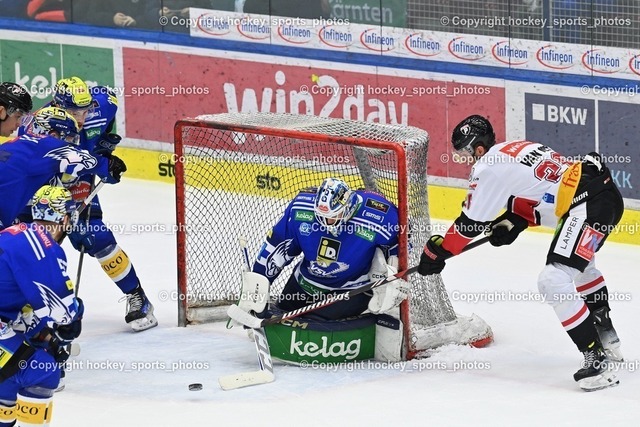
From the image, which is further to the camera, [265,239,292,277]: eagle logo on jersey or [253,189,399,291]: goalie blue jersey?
[265,239,292,277]: eagle logo on jersey

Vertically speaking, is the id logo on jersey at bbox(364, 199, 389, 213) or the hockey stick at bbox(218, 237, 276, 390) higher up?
the id logo on jersey at bbox(364, 199, 389, 213)

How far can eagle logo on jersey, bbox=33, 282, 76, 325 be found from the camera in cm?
578

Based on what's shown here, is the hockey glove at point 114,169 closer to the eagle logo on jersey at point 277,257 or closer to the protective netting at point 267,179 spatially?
the protective netting at point 267,179

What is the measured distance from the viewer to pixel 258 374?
23.2 feet

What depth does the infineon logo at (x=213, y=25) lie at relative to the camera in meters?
10.6

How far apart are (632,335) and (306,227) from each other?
5.74 ft

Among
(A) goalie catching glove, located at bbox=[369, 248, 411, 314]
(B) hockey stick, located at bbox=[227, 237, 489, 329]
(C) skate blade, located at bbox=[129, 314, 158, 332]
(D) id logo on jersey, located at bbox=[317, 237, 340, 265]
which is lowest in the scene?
(C) skate blade, located at bbox=[129, 314, 158, 332]

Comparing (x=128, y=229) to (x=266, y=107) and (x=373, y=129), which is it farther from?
(x=373, y=129)

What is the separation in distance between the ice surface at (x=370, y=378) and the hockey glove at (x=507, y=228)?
0.63 meters

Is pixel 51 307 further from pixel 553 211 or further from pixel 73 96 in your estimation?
pixel 553 211

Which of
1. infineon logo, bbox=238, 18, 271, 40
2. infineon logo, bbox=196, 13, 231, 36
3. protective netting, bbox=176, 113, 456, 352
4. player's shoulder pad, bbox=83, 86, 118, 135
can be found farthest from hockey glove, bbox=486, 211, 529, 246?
infineon logo, bbox=196, 13, 231, 36

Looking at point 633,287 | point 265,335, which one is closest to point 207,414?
point 265,335

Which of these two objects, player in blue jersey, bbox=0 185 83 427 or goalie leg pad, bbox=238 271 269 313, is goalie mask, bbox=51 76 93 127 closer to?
goalie leg pad, bbox=238 271 269 313

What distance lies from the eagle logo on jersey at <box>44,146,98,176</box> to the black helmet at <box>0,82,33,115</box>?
480 millimetres
